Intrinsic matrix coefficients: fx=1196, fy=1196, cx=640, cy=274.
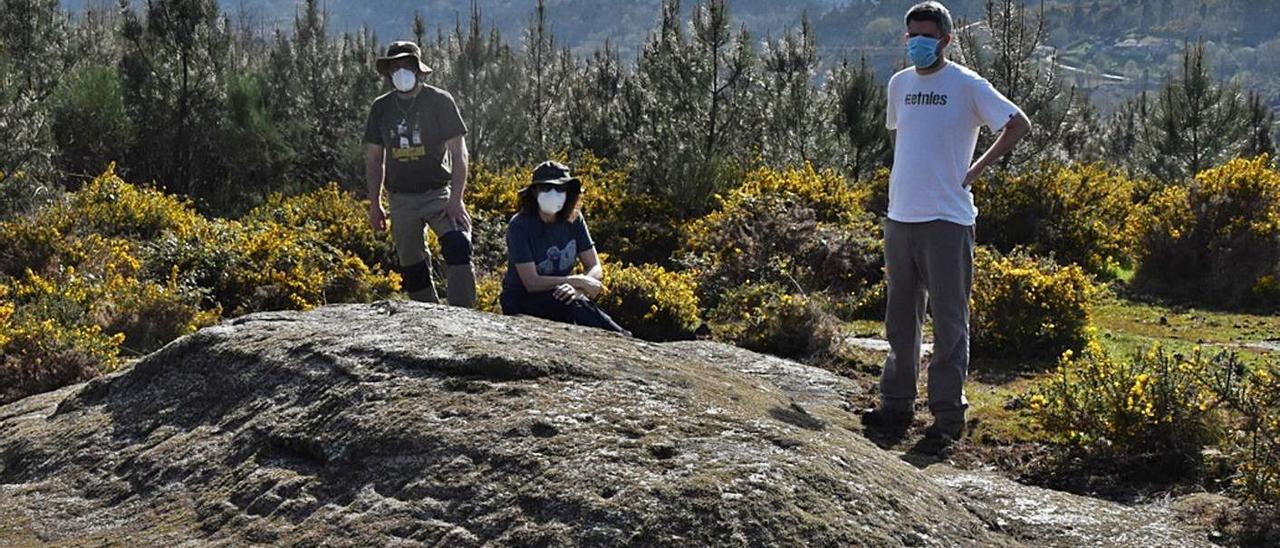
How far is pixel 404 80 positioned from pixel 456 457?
13.3ft

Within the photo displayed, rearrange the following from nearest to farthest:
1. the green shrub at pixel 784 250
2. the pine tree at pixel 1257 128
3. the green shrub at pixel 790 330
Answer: the green shrub at pixel 790 330 < the green shrub at pixel 784 250 < the pine tree at pixel 1257 128

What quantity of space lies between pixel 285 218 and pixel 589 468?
1096 centimetres

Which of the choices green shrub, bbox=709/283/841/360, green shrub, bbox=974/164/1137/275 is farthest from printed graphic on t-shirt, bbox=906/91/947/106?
green shrub, bbox=974/164/1137/275

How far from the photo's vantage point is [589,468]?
345 cm

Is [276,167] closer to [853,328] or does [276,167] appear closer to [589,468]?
[853,328]

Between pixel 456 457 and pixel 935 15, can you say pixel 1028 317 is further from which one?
pixel 456 457

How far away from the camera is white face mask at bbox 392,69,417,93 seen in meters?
7.16

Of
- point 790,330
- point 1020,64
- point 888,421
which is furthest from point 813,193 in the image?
point 888,421

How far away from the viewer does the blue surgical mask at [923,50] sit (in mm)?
5520

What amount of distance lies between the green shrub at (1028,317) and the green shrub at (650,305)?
6.97 feet

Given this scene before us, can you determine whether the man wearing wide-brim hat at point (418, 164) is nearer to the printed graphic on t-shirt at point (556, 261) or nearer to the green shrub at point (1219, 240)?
the printed graphic on t-shirt at point (556, 261)

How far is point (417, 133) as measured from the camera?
7.12m

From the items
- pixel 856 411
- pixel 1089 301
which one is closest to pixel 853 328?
pixel 1089 301

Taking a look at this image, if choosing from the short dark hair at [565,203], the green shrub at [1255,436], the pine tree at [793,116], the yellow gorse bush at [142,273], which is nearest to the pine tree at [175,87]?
the yellow gorse bush at [142,273]
